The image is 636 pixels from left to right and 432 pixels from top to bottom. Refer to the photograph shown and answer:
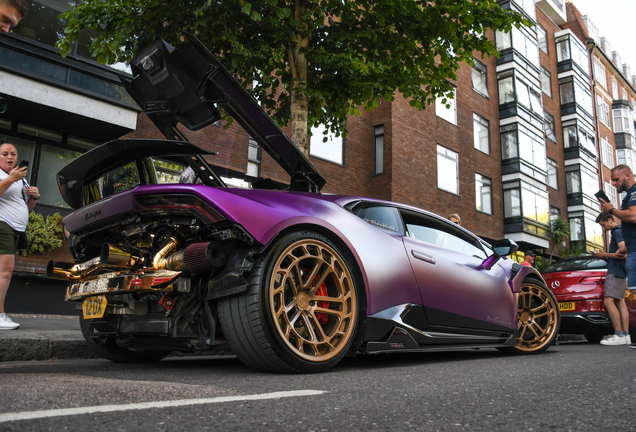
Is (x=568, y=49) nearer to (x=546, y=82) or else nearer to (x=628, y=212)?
(x=546, y=82)

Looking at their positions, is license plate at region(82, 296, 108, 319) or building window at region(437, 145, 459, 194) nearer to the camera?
license plate at region(82, 296, 108, 319)

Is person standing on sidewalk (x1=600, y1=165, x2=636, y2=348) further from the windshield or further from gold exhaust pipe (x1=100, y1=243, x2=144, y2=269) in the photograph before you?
gold exhaust pipe (x1=100, y1=243, x2=144, y2=269)

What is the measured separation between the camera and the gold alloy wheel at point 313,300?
294cm

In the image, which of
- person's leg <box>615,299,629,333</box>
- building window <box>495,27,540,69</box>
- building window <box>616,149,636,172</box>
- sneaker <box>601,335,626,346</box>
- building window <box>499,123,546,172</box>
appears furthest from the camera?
building window <box>616,149,636,172</box>

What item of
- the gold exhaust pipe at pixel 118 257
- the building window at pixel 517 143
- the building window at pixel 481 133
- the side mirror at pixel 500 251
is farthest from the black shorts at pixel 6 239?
the building window at pixel 517 143

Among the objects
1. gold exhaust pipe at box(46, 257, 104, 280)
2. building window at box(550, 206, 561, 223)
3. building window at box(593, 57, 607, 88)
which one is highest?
building window at box(593, 57, 607, 88)

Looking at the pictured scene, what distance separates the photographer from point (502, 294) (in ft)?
15.0

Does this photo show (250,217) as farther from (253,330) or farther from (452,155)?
(452,155)

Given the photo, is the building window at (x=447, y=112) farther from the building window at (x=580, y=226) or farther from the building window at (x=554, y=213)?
the building window at (x=580, y=226)

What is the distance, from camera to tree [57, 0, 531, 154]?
7508 mm

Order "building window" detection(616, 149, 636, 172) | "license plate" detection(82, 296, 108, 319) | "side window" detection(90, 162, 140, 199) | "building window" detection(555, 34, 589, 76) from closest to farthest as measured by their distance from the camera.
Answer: "license plate" detection(82, 296, 108, 319) → "side window" detection(90, 162, 140, 199) → "building window" detection(555, 34, 589, 76) → "building window" detection(616, 149, 636, 172)

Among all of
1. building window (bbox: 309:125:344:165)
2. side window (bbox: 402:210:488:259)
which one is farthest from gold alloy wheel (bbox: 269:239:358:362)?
building window (bbox: 309:125:344:165)

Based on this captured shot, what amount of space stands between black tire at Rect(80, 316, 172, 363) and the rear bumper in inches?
234

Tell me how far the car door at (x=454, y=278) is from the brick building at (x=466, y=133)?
1.27 m
